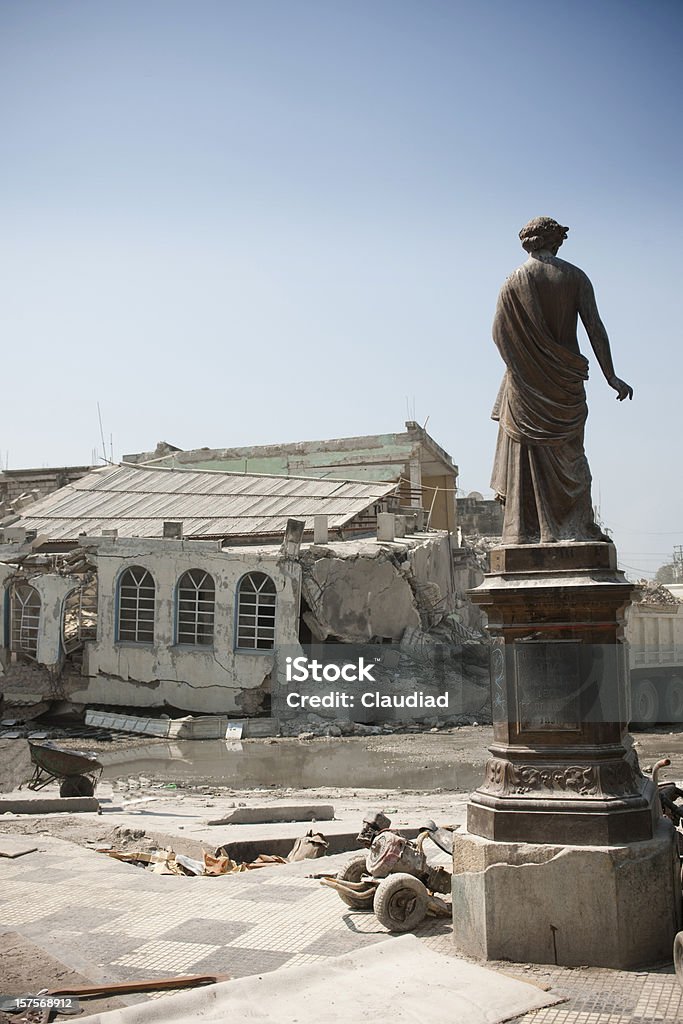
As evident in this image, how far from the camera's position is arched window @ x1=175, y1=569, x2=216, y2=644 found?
20.9 m

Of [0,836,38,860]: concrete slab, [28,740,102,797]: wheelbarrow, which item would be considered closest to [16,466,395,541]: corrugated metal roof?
[28,740,102,797]: wheelbarrow

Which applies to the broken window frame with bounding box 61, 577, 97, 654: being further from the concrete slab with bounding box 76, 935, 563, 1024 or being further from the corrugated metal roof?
the concrete slab with bounding box 76, 935, 563, 1024

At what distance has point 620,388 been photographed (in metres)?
5.57

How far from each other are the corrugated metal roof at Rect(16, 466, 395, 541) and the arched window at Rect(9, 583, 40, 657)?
210cm

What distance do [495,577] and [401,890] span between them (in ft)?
5.98

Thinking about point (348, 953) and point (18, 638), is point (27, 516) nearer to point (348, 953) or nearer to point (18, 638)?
point (18, 638)

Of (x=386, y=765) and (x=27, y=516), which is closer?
(x=386, y=765)

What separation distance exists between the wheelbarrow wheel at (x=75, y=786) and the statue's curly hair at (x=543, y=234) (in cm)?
902

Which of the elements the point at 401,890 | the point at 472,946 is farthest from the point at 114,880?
the point at 472,946

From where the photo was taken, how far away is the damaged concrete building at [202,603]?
20484 mm

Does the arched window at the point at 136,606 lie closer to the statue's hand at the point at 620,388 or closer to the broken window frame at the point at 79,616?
the broken window frame at the point at 79,616

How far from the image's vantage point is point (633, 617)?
2030 centimetres

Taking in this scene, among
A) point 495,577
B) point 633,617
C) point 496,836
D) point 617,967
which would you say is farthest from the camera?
point 633,617

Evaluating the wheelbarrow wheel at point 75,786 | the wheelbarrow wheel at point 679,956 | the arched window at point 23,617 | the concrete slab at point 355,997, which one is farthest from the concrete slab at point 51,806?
the arched window at point 23,617
